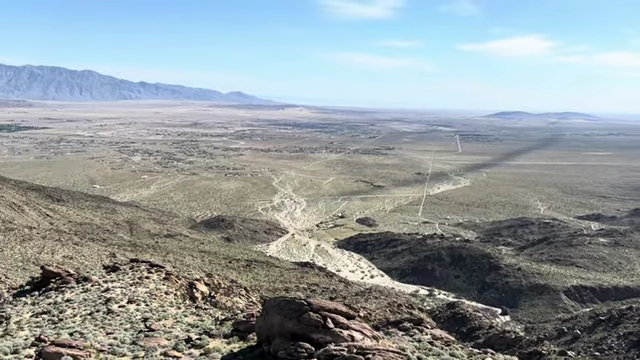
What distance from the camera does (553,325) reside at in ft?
91.7

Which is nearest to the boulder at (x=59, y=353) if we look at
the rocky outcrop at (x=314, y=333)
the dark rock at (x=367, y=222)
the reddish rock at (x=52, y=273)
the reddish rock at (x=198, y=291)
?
the rocky outcrop at (x=314, y=333)

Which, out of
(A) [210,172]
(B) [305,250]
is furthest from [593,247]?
(A) [210,172]

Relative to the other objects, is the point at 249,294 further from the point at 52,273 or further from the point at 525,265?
the point at 525,265

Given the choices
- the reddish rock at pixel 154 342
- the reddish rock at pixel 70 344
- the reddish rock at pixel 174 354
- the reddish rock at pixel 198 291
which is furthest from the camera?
the reddish rock at pixel 198 291

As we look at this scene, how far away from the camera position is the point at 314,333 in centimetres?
1492

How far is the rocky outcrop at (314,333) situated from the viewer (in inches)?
546

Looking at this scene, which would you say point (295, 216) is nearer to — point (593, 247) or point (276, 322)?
point (593, 247)

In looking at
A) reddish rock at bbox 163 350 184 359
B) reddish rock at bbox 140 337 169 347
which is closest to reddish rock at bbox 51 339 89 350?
reddish rock at bbox 140 337 169 347

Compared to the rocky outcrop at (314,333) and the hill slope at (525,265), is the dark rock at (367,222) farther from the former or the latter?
the rocky outcrop at (314,333)

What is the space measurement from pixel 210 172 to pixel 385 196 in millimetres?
27744

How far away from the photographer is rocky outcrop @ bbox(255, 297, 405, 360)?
1388cm

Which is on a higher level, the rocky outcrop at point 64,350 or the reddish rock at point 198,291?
the rocky outcrop at point 64,350

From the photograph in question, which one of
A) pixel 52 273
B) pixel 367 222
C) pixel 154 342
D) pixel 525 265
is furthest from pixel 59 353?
pixel 367 222

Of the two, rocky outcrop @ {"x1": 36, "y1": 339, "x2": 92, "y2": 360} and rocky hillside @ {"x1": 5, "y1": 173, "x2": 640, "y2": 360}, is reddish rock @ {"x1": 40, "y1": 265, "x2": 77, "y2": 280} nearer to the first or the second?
rocky hillside @ {"x1": 5, "y1": 173, "x2": 640, "y2": 360}
